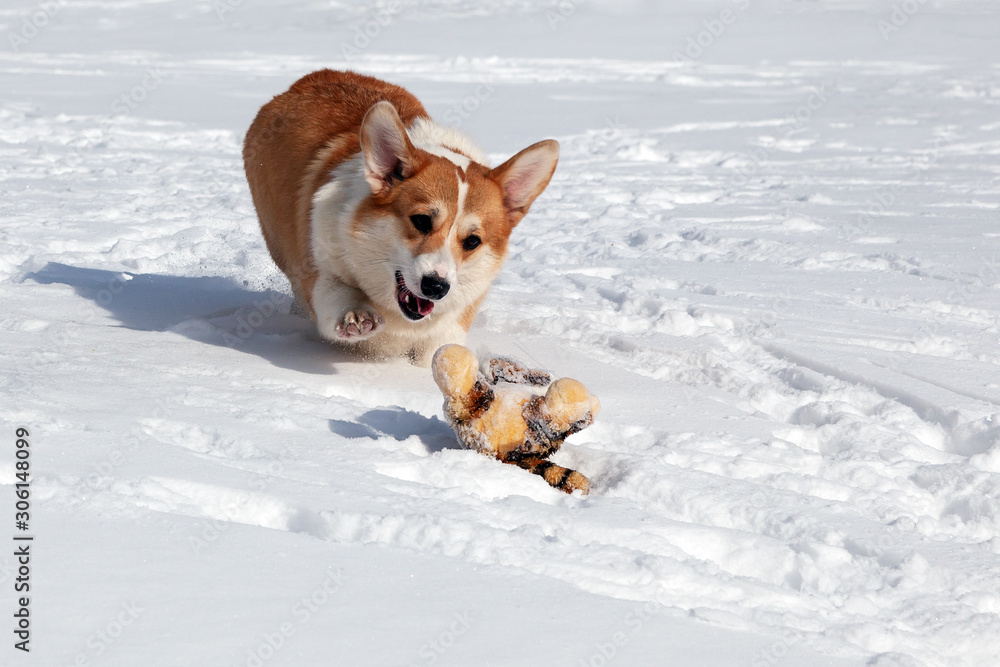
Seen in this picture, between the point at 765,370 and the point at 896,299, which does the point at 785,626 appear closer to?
the point at 765,370

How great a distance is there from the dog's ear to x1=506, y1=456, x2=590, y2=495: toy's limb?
120cm

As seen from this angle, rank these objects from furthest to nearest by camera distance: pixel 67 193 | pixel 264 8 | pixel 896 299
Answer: pixel 264 8, pixel 67 193, pixel 896 299

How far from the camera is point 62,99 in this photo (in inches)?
391

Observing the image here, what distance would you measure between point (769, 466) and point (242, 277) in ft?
9.68

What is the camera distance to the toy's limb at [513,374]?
2.82 meters

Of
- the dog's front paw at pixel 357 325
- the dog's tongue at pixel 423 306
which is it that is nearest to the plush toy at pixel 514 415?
the dog's tongue at pixel 423 306

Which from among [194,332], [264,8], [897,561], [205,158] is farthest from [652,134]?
[264,8]

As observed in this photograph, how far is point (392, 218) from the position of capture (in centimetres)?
328

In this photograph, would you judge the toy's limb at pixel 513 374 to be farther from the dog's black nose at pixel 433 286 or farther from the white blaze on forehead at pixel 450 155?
the white blaze on forehead at pixel 450 155

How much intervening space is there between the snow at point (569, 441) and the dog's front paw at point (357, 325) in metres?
0.12

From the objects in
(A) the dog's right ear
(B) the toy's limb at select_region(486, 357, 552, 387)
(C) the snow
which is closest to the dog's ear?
(A) the dog's right ear

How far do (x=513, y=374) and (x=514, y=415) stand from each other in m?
0.26

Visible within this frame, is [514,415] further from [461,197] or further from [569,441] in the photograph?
[461,197]

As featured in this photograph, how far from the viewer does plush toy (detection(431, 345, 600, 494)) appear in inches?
99.2
